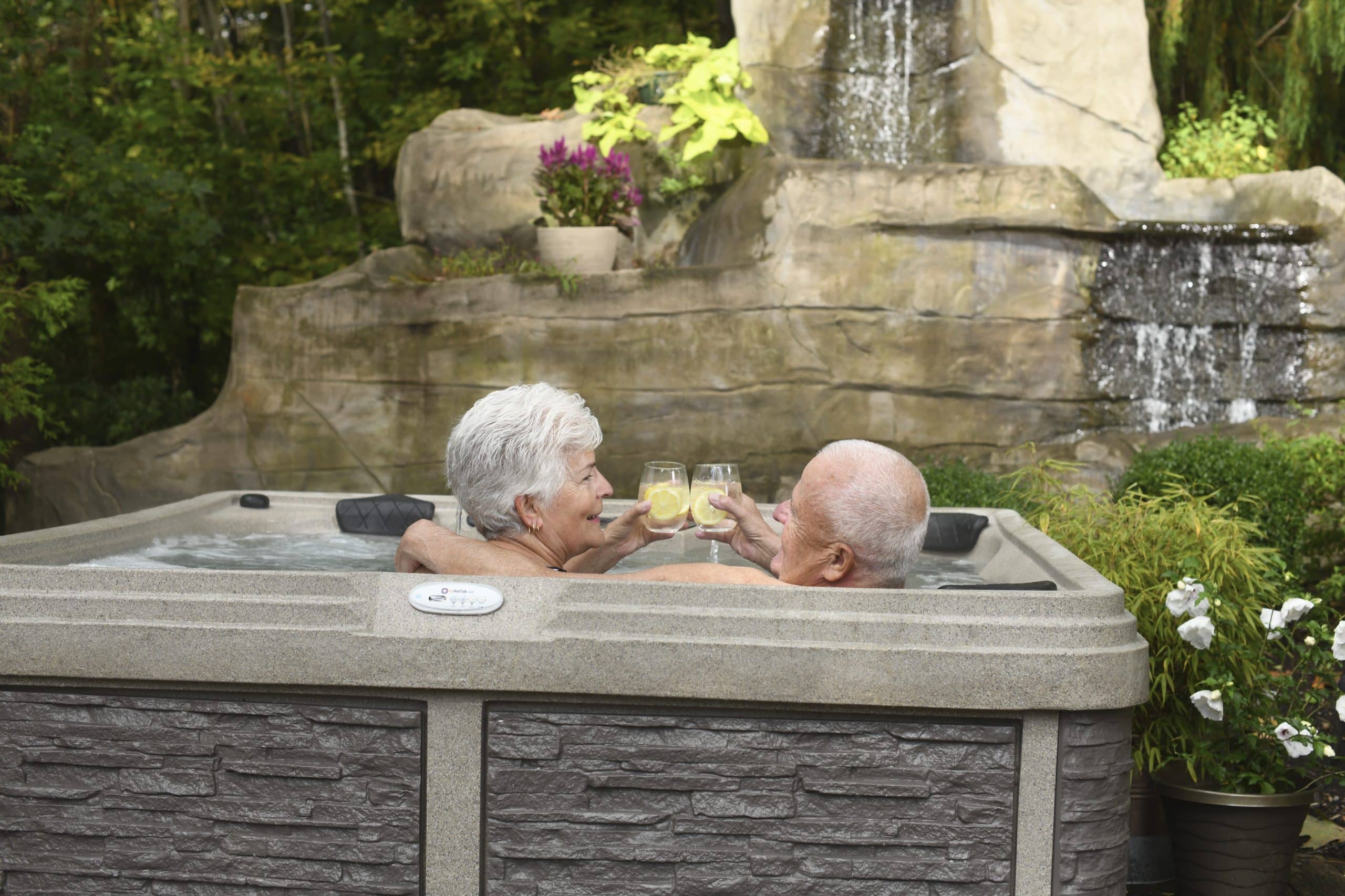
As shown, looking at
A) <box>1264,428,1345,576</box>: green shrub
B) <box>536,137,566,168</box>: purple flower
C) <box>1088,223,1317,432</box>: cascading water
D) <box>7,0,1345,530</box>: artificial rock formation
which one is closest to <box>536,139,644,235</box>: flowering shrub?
<box>536,137,566,168</box>: purple flower

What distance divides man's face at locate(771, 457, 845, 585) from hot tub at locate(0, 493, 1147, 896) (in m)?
0.26

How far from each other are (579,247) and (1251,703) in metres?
4.33

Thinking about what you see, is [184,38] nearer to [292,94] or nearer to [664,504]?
[292,94]

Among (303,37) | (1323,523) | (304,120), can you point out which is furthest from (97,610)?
(303,37)

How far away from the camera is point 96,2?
8461 mm

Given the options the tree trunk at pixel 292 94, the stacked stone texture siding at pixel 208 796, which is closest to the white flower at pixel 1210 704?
the stacked stone texture siding at pixel 208 796

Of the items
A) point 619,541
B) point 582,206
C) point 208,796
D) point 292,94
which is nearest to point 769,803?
point 619,541

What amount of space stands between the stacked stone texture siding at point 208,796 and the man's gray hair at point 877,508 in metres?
0.85

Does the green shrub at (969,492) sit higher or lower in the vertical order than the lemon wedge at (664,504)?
lower

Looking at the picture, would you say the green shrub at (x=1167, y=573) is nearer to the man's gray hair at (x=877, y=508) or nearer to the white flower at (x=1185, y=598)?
the white flower at (x=1185, y=598)

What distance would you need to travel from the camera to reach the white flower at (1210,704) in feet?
8.64

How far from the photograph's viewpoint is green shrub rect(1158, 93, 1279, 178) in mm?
7559

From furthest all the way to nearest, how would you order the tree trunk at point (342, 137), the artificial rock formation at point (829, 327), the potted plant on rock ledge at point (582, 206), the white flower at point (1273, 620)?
the tree trunk at point (342, 137)
the potted plant on rock ledge at point (582, 206)
the artificial rock formation at point (829, 327)
the white flower at point (1273, 620)

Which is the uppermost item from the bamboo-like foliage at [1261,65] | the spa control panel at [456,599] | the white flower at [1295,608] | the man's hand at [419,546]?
the bamboo-like foliage at [1261,65]
